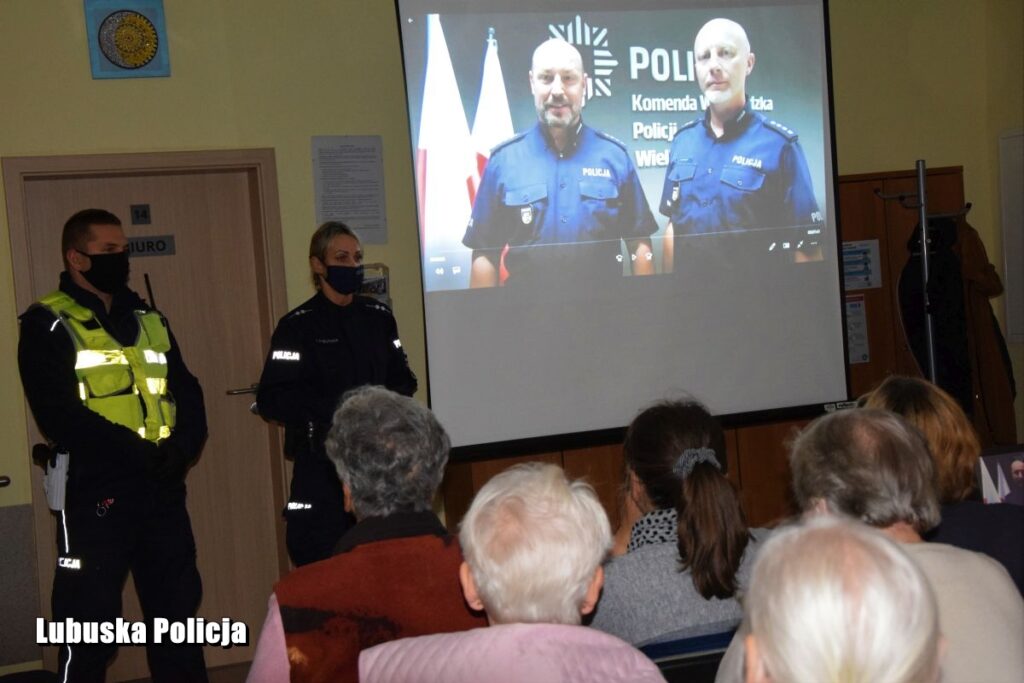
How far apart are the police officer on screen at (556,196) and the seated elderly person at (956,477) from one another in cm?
220

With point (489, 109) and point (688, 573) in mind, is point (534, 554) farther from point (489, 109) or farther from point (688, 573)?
point (489, 109)

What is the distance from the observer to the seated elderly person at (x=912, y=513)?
1679 millimetres

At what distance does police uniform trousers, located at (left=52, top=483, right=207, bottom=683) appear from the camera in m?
3.27

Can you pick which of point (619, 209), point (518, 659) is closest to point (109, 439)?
point (518, 659)

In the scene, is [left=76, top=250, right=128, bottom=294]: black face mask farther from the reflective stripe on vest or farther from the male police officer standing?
the reflective stripe on vest

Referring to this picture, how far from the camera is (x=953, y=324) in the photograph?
5.35 meters

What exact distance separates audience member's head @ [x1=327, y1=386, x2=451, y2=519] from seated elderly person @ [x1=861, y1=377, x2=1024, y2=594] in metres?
0.97

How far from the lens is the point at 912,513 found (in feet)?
6.15

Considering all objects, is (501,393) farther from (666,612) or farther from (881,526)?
(881,526)

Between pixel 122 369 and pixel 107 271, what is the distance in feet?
1.07

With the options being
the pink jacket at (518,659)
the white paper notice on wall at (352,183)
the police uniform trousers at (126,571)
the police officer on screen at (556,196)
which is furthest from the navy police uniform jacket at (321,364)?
the pink jacket at (518,659)

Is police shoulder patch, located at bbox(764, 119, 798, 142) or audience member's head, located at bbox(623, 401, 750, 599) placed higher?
police shoulder patch, located at bbox(764, 119, 798, 142)

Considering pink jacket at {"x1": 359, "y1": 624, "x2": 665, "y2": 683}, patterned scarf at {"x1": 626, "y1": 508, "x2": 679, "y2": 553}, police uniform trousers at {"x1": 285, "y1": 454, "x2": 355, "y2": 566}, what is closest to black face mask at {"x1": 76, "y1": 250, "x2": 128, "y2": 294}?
police uniform trousers at {"x1": 285, "y1": 454, "x2": 355, "y2": 566}

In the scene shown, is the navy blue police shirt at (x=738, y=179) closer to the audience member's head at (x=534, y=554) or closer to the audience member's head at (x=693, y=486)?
the audience member's head at (x=693, y=486)
